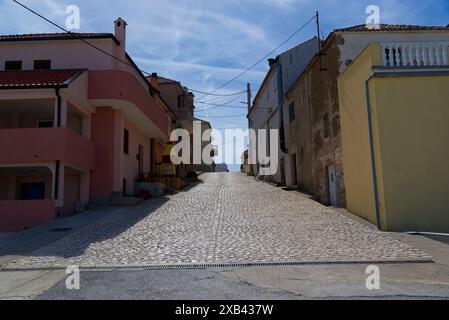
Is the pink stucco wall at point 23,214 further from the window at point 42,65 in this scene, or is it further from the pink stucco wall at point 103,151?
the window at point 42,65

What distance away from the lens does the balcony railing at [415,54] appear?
12.4m

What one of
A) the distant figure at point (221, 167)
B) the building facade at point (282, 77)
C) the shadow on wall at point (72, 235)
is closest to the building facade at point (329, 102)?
the building facade at point (282, 77)

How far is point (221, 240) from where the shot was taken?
35.1 feet

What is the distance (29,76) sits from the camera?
17.4 metres

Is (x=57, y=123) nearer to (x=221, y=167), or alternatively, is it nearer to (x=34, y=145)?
(x=34, y=145)

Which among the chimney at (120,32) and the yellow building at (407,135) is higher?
the chimney at (120,32)

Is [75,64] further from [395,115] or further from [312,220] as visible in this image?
[395,115]

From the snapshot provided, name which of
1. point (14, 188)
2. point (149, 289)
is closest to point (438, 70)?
point (149, 289)

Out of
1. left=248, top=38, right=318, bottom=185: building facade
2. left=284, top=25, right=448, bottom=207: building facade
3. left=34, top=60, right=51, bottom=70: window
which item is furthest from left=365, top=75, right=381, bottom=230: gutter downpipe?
left=34, top=60, right=51, bottom=70: window

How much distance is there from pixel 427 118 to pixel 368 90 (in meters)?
1.93

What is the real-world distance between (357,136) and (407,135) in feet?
6.94

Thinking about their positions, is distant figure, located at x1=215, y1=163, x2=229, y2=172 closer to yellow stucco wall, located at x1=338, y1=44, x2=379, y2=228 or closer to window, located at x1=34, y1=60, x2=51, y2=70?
window, located at x1=34, y1=60, x2=51, y2=70

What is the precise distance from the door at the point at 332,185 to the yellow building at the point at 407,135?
435cm

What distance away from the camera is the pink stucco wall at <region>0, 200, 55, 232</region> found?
14.8 meters
